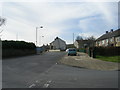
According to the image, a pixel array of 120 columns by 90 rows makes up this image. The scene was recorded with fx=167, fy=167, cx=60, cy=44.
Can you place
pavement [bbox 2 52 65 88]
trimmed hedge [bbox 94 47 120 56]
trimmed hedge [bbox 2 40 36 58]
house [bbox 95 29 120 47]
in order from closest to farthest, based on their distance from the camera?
1. pavement [bbox 2 52 65 88]
2. trimmed hedge [bbox 2 40 36 58]
3. trimmed hedge [bbox 94 47 120 56]
4. house [bbox 95 29 120 47]

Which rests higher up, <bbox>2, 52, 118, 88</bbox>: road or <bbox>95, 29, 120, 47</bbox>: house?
<bbox>95, 29, 120, 47</bbox>: house

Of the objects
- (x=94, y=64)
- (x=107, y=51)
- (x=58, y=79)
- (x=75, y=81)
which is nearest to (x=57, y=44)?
(x=107, y=51)

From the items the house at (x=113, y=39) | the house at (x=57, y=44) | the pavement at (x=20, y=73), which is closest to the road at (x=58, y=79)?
the pavement at (x=20, y=73)

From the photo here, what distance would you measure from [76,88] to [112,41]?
172 feet

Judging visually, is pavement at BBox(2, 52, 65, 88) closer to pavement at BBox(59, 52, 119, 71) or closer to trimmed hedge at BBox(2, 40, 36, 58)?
pavement at BBox(59, 52, 119, 71)

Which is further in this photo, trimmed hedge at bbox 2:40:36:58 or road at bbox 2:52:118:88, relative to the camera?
trimmed hedge at bbox 2:40:36:58

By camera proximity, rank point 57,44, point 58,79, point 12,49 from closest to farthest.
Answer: point 58,79 < point 12,49 < point 57,44

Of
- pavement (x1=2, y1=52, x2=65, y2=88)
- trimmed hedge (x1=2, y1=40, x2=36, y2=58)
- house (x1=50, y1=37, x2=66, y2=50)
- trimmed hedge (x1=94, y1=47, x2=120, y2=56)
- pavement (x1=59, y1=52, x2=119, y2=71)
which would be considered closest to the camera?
pavement (x1=2, y1=52, x2=65, y2=88)

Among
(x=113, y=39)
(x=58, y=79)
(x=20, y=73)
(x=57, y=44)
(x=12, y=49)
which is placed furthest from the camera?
(x=57, y=44)

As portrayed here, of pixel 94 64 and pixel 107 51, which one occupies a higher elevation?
pixel 107 51

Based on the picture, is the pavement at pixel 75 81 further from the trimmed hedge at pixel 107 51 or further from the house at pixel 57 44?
the house at pixel 57 44

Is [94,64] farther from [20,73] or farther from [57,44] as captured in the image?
[57,44]

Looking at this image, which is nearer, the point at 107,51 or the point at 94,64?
the point at 94,64

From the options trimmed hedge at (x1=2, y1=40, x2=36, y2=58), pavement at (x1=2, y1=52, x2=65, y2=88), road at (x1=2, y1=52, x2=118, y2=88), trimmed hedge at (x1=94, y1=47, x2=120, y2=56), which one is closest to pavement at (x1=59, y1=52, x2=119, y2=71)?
pavement at (x1=2, y1=52, x2=65, y2=88)
